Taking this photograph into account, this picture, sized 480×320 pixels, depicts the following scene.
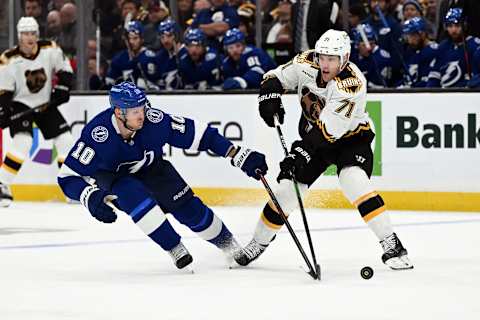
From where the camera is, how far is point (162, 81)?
10961 millimetres

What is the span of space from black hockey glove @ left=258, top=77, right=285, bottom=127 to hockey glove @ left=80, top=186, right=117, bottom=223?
964 millimetres

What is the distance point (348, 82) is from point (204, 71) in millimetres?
4803


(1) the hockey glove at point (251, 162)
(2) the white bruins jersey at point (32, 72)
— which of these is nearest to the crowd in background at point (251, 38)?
(2) the white bruins jersey at point (32, 72)

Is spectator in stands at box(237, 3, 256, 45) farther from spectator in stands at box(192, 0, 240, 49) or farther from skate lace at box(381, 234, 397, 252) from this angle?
skate lace at box(381, 234, 397, 252)

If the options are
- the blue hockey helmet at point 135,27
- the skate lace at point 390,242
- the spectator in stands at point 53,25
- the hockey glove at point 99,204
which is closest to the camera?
the hockey glove at point 99,204

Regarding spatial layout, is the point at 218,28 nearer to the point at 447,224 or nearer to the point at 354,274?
the point at 447,224

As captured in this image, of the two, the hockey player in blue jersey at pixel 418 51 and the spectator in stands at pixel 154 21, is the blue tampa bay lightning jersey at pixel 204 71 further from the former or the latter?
the hockey player in blue jersey at pixel 418 51

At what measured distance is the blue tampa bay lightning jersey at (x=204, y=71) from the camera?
10.7 metres

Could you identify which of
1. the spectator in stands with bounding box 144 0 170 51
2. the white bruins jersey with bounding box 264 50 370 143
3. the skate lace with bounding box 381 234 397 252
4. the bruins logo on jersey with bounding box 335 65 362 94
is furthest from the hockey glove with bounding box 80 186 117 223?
the spectator in stands with bounding box 144 0 170 51

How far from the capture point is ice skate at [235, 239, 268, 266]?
6.24 metres

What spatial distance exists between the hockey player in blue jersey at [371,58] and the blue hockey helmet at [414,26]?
309mm

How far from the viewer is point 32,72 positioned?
1019cm

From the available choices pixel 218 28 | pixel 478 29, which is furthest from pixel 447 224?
pixel 218 28

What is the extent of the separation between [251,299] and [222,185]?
493 centimetres
